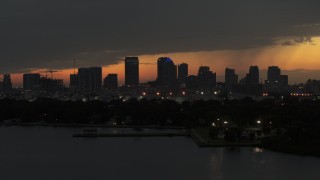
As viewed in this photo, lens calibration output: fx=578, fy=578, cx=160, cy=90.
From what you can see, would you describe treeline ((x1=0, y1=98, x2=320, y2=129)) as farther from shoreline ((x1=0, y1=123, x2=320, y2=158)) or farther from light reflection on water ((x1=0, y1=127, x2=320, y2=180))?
light reflection on water ((x1=0, y1=127, x2=320, y2=180))

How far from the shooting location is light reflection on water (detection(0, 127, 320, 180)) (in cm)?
1048

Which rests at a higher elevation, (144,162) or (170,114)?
(170,114)

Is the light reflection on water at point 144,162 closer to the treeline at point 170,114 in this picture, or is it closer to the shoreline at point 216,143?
the shoreline at point 216,143

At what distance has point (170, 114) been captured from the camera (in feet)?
69.0

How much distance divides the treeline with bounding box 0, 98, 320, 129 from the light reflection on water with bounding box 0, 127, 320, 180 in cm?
228

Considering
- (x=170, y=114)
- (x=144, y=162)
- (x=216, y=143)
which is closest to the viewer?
(x=144, y=162)

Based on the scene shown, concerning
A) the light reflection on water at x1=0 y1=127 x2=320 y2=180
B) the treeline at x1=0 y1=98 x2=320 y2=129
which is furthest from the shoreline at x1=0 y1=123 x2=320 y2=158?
the treeline at x1=0 y1=98 x2=320 y2=129

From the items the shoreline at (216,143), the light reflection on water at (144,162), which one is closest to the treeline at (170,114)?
the shoreline at (216,143)

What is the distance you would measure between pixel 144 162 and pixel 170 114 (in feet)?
30.4

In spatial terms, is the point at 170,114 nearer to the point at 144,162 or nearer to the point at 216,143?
the point at 216,143

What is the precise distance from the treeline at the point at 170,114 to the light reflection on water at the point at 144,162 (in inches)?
89.6

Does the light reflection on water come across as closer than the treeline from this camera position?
Yes

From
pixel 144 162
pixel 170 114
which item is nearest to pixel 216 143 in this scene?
pixel 144 162

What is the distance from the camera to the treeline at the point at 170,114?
685 inches
